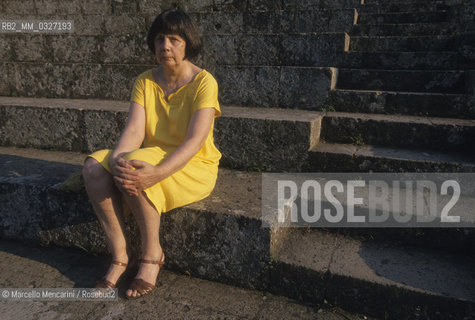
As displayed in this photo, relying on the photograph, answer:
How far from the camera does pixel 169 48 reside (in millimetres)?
2301

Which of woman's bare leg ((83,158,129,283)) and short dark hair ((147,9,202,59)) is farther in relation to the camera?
short dark hair ((147,9,202,59))

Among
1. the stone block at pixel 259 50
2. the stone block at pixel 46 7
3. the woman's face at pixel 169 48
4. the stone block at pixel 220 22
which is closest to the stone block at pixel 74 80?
the stone block at pixel 259 50

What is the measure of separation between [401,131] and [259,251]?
73.7 inches

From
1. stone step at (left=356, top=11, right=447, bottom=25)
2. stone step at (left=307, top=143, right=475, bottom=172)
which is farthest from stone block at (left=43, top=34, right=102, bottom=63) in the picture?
stone step at (left=356, top=11, right=447, bottom=25)

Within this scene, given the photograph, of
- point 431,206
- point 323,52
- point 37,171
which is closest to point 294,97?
point 323,52

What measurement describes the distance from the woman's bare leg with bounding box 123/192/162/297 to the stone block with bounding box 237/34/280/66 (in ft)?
9.03

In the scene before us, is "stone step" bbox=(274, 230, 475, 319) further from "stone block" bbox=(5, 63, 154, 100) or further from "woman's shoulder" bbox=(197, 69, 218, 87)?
"stone block" bbox=(5, 63, 154, 100)

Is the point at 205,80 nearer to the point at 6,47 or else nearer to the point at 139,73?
the point at 139,73

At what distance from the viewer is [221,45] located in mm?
4328

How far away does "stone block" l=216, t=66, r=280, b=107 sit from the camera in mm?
3764

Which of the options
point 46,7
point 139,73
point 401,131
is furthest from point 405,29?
point 46,7

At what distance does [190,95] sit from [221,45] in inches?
85.4

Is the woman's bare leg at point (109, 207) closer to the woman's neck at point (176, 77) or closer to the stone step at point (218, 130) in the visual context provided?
the woman's neck at point (176, 77)

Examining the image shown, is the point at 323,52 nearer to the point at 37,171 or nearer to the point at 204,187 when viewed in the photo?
the point at 204,187
